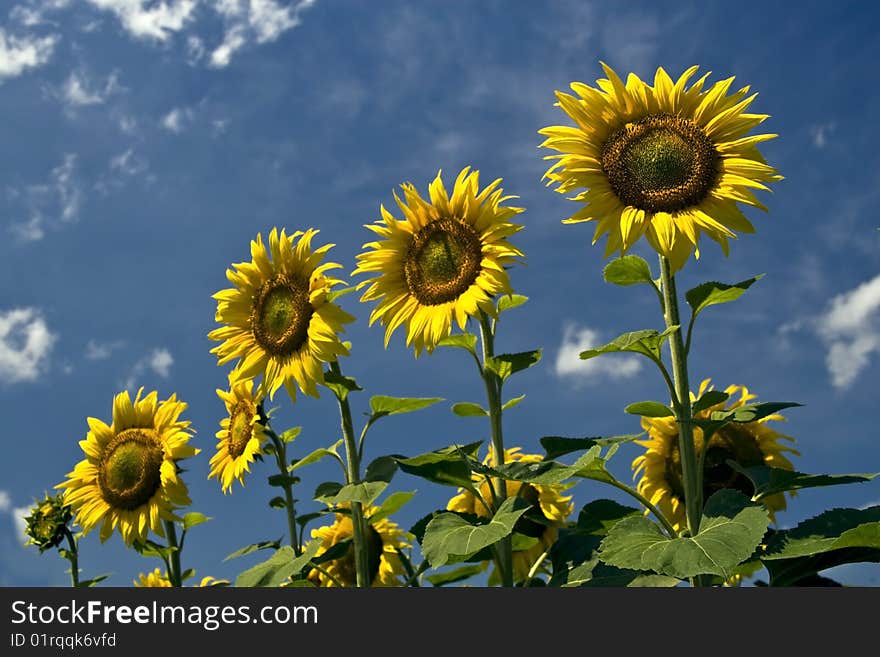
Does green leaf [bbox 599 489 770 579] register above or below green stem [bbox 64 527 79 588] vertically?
below

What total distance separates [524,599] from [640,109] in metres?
2.79

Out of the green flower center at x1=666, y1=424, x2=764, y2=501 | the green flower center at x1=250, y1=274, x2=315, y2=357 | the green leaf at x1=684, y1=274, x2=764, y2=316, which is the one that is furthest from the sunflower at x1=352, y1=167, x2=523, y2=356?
the green flower center at x1=666, y1=424, x2=764, y2=501

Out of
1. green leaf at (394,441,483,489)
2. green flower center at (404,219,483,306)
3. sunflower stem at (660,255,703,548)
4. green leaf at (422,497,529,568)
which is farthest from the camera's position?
green flower center at (404,219,483,306)

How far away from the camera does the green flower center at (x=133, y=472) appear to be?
6785mm

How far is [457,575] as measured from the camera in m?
6.31

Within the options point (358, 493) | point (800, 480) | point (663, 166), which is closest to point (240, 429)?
point (358, 493)

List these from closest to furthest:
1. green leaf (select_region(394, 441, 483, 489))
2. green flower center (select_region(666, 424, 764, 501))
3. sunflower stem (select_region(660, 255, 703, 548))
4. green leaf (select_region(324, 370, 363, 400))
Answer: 1. sunflower stem (select_region(660, 255, 703, 548))
2. green leaf (select_region(394, 441, 483, 489))
3. green leaf (select_region(324, 370, 363, 400))
4. green flower center (select_region(666, 424, 764, 501))

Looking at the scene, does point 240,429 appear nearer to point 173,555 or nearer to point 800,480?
point 173,555

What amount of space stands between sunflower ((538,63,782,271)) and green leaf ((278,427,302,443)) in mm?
2725

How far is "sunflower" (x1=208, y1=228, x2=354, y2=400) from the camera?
5.52m

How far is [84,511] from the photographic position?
7.02m

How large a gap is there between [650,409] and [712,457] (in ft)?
5.65

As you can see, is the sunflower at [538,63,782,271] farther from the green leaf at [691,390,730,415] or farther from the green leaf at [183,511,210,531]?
the green leaf at [183,511,210,531]

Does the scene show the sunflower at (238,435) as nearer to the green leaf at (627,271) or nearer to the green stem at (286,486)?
the green stem at (286,486)
